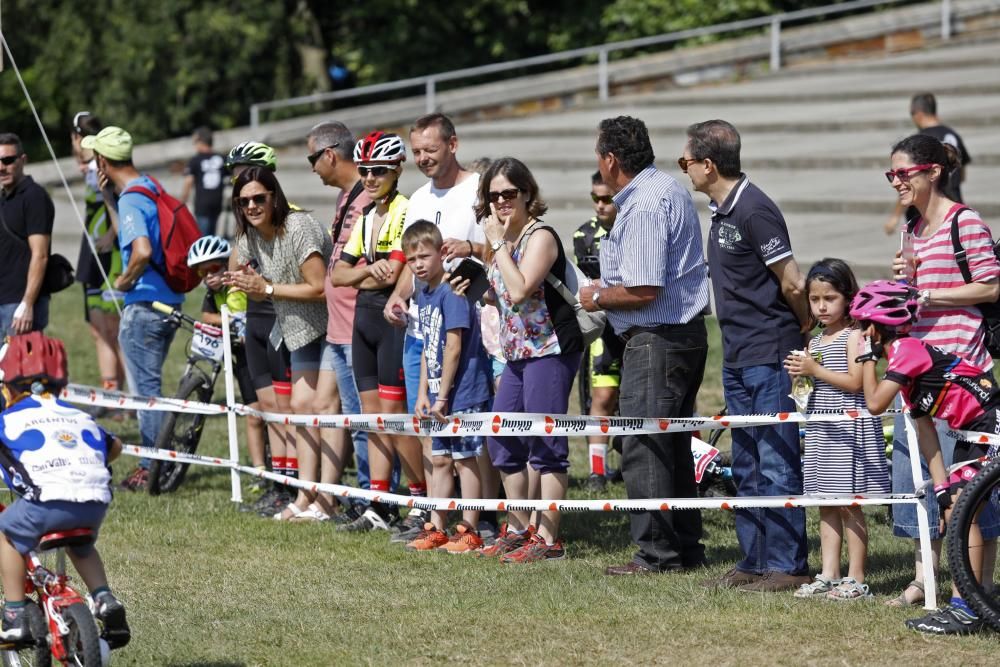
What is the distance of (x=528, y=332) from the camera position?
7746 millimetres

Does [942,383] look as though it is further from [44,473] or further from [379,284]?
[44,473]

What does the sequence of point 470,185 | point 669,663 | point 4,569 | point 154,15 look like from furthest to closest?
point 154,15 < point 470,185 < point 669,663 < point 4,569

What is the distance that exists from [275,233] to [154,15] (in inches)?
738

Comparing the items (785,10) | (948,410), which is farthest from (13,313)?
(785,10)

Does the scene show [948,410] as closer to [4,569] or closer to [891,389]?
[891,389]

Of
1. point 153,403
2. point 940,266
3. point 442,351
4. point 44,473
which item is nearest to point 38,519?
point 44,473

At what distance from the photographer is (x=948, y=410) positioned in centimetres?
634

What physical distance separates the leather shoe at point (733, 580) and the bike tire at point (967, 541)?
4.09 feet

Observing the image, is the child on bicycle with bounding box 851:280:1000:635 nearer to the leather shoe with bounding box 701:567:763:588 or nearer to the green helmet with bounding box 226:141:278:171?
the leather shoe with bounding box 701:567:763:588

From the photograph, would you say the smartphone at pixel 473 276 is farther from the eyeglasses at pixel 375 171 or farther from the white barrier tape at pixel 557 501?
the white barrier tape at pixel 557 501

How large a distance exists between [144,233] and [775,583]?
4.93 metres

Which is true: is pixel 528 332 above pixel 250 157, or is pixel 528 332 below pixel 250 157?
below

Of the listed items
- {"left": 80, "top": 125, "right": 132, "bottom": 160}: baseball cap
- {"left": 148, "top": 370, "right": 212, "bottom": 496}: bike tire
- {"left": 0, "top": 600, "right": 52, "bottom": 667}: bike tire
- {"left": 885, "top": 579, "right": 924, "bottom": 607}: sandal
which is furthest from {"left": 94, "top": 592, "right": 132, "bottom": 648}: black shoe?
{"left": 80, "top": 125, "right": 132, "bottom": 160}: baseball cap

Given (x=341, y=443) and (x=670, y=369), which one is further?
(x=341, y=443)
